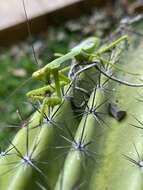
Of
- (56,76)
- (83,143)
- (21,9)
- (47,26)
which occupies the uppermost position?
(21,9)

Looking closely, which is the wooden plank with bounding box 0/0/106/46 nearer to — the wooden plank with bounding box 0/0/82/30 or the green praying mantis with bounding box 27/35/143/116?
the wooden plank with bounding box 0/0/82/30

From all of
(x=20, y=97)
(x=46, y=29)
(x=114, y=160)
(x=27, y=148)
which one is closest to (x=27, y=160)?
(x=27, y=148)

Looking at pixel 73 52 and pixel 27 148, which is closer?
pixel 27 148

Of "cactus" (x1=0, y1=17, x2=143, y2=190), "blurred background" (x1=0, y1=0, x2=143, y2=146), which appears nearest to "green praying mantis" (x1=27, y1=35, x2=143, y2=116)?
"cactus" (x1=0, y1=17, x2=143, y2=190)

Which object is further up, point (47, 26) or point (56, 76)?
point (47, 26)

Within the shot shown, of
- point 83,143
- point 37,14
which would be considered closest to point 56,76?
point 83,143

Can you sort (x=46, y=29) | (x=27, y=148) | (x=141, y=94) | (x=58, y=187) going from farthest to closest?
(x=46, y=29) < (x=141, y=94) < (x=27, y=148) < (x=58, y=187)

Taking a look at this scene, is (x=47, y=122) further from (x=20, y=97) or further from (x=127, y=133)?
(x=20, y=97)

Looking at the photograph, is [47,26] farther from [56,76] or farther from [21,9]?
[56,76]
